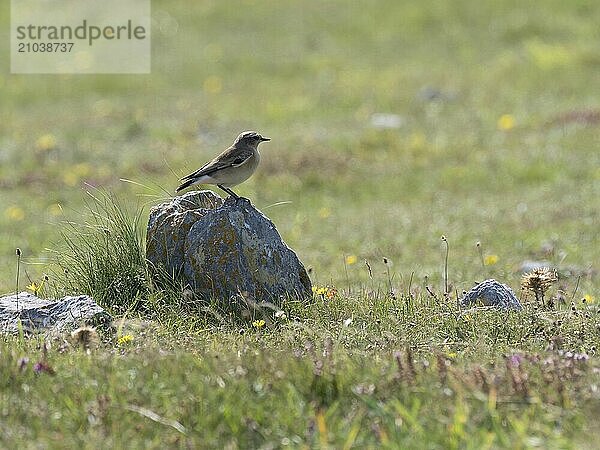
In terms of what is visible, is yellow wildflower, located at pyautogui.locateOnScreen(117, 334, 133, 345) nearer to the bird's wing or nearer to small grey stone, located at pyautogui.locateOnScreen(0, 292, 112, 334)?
small grey stone, located at pyautogui.locateOnScreen(0, 292, 112, 334)

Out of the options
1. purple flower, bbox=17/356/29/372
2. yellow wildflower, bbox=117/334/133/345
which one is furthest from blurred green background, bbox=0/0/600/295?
purple flower, bbox=17/356/29/372

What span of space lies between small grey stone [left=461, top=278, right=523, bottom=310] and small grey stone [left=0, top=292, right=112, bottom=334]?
9.33 ft

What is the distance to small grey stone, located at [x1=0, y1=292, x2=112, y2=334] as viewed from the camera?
7367 mm

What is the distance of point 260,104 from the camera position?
950 inches

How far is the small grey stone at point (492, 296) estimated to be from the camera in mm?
7980

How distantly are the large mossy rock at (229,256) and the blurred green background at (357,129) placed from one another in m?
0.67

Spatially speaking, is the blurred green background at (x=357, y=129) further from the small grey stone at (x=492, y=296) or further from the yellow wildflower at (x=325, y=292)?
the small grey stone at (x=492, y=296)

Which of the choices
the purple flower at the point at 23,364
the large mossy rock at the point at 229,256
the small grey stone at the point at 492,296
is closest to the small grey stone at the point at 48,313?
the large mossy rock at the point at 229,256

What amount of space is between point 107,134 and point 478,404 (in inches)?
695

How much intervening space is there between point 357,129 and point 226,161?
1322 cm

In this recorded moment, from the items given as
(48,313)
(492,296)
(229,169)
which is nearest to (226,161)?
(229,169)

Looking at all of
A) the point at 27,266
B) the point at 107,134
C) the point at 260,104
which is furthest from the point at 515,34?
the point at 27,266

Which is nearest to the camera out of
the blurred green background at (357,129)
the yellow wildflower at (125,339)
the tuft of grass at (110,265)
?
the yellow wildflower at (125,339)

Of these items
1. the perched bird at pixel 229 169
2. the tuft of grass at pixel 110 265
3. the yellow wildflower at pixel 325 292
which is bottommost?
the yellow wildflower at pixel 325 292
